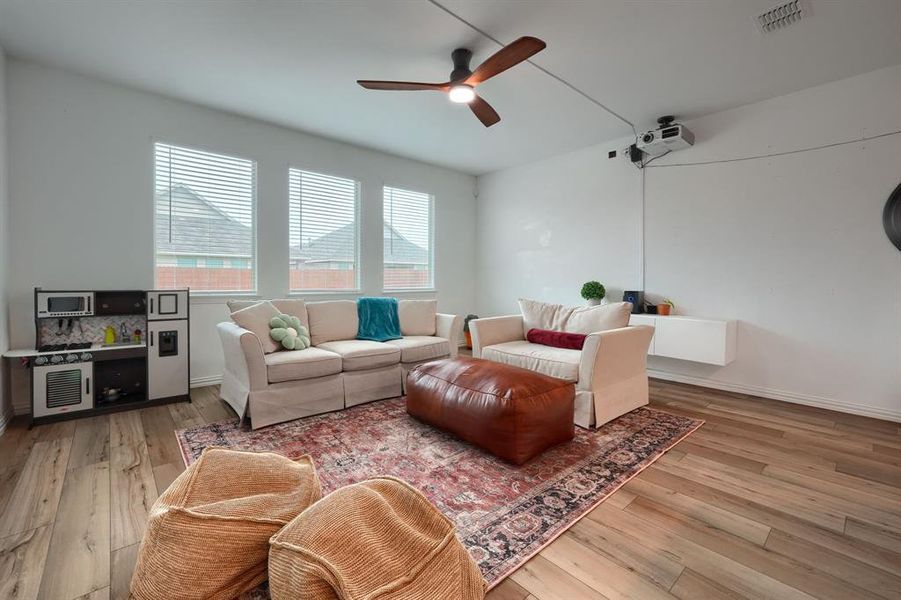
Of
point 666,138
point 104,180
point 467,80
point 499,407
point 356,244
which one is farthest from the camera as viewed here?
point 356,244

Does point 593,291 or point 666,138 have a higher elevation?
point 666,138

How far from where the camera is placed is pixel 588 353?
9.57 feet

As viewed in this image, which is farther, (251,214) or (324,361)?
(251,214)

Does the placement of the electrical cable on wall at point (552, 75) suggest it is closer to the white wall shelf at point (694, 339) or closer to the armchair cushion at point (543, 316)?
the armchair cushion at point (543, 316)

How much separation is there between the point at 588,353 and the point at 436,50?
8.14 feet

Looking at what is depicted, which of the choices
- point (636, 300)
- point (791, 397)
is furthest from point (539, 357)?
point (791, 397)

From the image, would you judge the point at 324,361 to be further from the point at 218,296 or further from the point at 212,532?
the point at 212,532

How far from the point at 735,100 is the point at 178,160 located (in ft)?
17.4

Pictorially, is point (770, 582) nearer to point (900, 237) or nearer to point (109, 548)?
point (109, 548)

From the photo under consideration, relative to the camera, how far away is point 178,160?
3.81 meters

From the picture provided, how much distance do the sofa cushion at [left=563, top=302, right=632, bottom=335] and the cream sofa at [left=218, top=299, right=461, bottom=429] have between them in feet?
3.78

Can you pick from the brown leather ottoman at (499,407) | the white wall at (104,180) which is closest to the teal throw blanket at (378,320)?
the white wall at (104,180)

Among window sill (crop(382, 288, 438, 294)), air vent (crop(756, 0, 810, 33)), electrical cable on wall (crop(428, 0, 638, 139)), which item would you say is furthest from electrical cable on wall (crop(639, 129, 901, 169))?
window sill (crop(382, 288, 438, 294))

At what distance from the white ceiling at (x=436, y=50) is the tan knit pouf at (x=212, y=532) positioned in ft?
8.84
